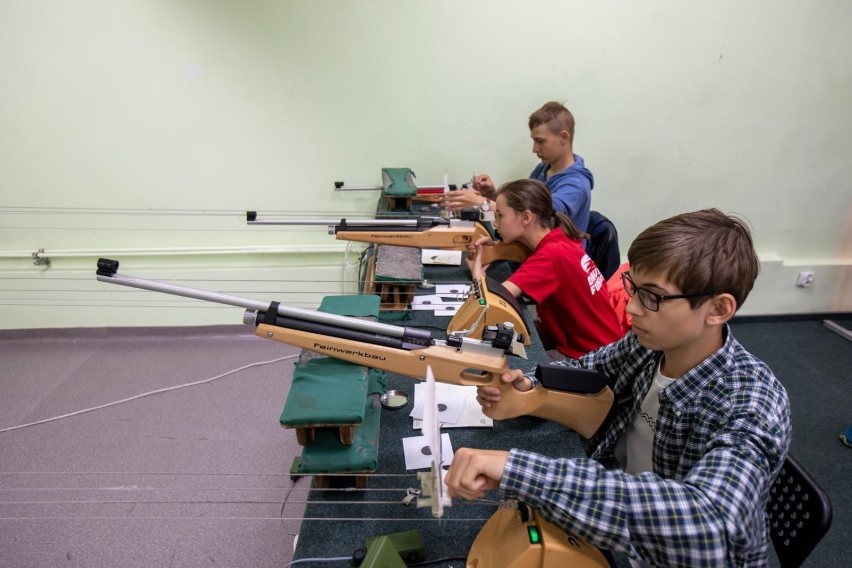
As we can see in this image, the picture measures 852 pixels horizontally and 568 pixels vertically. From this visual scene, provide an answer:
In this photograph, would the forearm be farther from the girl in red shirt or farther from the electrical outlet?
the electrical outlet

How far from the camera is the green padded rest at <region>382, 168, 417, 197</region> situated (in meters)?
2.52

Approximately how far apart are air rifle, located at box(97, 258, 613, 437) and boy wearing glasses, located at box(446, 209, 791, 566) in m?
0.05

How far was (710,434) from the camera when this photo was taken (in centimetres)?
97

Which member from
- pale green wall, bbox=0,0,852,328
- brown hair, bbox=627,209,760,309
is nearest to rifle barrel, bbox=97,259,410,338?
brown hair, bbox=627,209,760,309

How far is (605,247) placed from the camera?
2.41m

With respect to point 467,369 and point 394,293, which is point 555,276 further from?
point 467,369

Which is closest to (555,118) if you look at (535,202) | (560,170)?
(560,170)

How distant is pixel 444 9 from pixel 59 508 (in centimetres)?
310

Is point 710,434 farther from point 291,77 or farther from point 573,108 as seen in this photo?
point 291,77

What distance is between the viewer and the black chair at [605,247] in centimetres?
240

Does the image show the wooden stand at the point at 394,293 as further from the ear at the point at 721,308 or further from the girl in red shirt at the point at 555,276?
the ear at the point at 721,308

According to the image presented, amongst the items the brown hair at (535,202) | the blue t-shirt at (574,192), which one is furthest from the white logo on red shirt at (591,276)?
the blue t-shirt at (574,192)

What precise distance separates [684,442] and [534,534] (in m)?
0.43

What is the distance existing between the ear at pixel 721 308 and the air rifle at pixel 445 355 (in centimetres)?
33
